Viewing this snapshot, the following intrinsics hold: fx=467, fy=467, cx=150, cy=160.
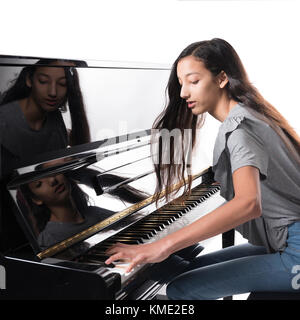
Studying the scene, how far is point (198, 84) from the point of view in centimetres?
149

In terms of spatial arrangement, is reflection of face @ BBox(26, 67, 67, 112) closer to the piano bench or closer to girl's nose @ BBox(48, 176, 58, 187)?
girl's nose @ BBox(48, 176, 58, 187)

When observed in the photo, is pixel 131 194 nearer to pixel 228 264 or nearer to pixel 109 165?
pixel 109 165

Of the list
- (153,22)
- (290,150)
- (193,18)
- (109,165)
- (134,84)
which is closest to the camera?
(290,150)

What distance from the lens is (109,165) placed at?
5.53 feet

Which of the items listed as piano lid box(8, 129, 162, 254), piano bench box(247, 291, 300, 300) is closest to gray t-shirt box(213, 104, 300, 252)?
piano bench box(247, 291, 300, 300)

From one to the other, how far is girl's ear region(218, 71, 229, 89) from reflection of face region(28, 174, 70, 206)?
23.0 inches

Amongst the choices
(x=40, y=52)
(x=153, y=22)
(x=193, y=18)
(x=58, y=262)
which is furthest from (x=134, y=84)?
(x=193, y=18)

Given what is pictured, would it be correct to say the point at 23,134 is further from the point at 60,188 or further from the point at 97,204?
the point at 97,204

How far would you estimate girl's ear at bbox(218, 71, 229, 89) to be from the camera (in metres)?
1.50

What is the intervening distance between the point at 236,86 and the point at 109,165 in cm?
53

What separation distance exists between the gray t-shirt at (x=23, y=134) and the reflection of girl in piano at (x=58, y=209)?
0.32ft

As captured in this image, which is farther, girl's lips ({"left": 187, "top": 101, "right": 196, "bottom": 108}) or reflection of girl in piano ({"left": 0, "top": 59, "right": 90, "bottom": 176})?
girl's lips ({"left": 187, "top": 101, "right": 196, "bottom": 108})

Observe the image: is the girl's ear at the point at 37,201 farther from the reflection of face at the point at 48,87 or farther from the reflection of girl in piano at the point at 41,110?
the reflection of face at the point at 48,87
